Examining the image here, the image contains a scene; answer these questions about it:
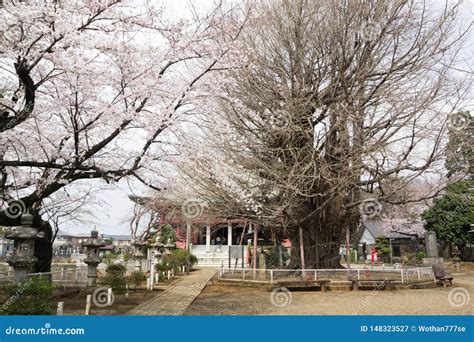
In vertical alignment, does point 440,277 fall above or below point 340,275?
below

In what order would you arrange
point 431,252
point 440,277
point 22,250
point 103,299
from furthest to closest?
point 431,252
point 440,277
point 103,299
point 22,250

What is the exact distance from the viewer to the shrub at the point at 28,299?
6750mm

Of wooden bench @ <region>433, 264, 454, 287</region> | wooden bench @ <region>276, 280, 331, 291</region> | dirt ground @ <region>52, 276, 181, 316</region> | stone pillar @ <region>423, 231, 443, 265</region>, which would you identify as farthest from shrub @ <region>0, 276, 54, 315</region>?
stone pillar @ <region>423, 231, 443, 265</region>

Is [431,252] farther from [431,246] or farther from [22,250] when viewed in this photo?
[22,250]

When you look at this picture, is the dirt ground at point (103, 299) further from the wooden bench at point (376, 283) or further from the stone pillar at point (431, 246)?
the stone pillar at point (431, 246)

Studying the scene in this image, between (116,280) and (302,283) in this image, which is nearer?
(116,280)

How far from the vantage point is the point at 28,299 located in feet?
22.8

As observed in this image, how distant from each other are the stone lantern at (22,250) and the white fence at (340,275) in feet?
28.2

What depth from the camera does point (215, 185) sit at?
14836 millimetres

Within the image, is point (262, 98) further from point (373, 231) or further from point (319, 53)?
point (373, 231)

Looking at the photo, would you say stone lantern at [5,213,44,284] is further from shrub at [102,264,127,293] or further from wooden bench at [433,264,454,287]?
wooden bench at [433,264,454,287]

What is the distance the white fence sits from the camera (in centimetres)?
1440

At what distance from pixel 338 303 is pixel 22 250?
8.73 m

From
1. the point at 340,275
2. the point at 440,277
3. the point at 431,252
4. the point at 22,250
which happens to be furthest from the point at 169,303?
the point at 431,252
